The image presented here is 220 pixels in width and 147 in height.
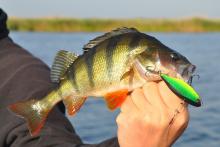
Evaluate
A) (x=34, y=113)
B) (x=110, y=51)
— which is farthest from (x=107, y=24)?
(x=110, y=51)

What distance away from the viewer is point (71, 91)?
2.59 m

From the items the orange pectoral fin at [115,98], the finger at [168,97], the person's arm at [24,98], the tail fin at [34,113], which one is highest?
the finger at [168,97]

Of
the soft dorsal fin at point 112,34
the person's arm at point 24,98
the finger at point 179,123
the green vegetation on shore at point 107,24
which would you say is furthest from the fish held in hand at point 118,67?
the green vegetation on shore at point 107,24

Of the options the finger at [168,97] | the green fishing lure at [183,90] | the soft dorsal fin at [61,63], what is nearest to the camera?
the green fishing lure at [183,90]

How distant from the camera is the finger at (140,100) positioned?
2.32 meters

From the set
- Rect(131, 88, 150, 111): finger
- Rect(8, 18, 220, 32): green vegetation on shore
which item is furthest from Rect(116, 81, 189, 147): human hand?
Rect(8, 18, 220, 32): green vegetation on shore

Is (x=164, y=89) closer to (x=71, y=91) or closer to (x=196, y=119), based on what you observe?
(x=71, y=91)

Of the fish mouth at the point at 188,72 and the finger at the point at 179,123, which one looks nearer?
the fish mouth at the point at 188,72

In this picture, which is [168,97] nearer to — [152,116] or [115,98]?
[152,116]

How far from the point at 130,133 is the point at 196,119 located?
34.0 feet

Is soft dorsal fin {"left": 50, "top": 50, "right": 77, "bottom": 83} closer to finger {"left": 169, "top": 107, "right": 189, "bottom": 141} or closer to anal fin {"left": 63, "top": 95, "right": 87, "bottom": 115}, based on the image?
anal fin {"left": 63, "top": 95, "right": 87, "bottom": 115}

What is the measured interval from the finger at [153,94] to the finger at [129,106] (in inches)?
3.4

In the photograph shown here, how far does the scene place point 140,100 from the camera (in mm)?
2324

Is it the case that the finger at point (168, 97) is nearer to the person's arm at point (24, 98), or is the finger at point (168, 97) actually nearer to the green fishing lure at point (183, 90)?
the green fishing lure at point (183, 90)
